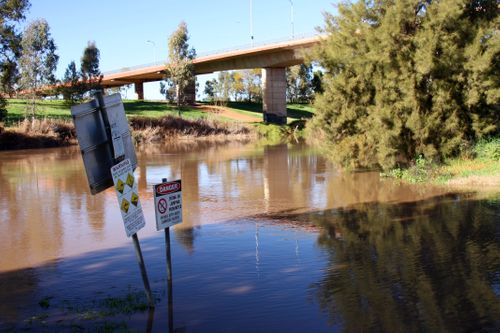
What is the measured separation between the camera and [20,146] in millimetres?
45594

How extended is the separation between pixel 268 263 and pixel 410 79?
38.8 ft

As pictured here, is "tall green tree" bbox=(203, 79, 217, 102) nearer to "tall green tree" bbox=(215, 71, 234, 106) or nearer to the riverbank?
"tall green tree" bbox=(215, 71, 234, 106)

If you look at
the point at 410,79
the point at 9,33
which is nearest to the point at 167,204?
the point at 410,79

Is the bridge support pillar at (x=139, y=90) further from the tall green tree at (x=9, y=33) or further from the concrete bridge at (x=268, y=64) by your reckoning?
the tall green tree at (x=9, y=33)

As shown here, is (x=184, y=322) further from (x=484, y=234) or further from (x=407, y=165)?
(x=407, y=165)

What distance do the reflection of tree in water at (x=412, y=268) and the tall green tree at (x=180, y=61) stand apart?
181ft

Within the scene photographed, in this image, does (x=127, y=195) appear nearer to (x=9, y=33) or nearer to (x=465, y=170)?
(x=465, y=170)

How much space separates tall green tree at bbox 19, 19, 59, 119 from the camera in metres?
53.9

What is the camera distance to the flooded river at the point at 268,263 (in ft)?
24.3

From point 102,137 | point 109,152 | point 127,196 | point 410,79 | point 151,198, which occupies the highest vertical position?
point 410,79

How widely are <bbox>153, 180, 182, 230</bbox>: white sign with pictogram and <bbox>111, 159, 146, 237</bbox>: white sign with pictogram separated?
0.31 m

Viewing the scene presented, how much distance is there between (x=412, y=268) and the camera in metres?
9.38

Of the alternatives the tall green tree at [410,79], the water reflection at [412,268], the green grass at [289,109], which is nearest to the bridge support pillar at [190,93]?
the green grass at [289,109]

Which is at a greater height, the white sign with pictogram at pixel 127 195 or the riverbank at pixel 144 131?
the white sign with pictogram at pixel 127 195
